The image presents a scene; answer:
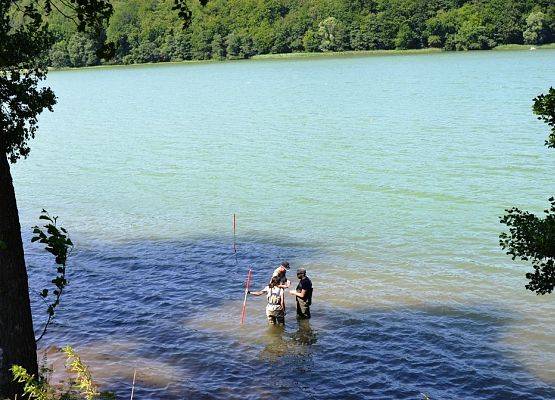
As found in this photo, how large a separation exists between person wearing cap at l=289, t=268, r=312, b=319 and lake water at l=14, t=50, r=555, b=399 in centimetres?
46

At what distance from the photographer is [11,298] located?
11797 mm

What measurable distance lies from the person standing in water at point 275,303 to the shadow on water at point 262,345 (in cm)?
35

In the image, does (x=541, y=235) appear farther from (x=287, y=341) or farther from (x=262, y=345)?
(x=262, y=345)

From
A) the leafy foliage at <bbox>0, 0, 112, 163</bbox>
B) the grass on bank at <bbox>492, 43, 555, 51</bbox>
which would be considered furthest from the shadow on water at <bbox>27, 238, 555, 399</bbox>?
the grass on bank at <bbox>492, 43, 555, 51</bbox>

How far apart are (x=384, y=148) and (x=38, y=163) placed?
25561mm

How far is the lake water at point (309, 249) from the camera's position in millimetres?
18234

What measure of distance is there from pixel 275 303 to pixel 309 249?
8292mm

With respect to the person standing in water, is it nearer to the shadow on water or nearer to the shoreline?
the shadow on water

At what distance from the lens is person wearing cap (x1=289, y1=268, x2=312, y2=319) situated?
20.3 meters

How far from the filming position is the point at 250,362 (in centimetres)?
1873

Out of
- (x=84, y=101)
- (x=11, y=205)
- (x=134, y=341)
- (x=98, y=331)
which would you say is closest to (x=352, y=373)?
(x=134, y=341)

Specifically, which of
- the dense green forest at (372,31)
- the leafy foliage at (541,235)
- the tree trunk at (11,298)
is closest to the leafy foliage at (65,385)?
the tree trunk at (11,298)

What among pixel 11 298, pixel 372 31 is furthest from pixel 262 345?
pixel 372 31

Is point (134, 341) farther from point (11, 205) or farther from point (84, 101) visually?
point (84, 101)
